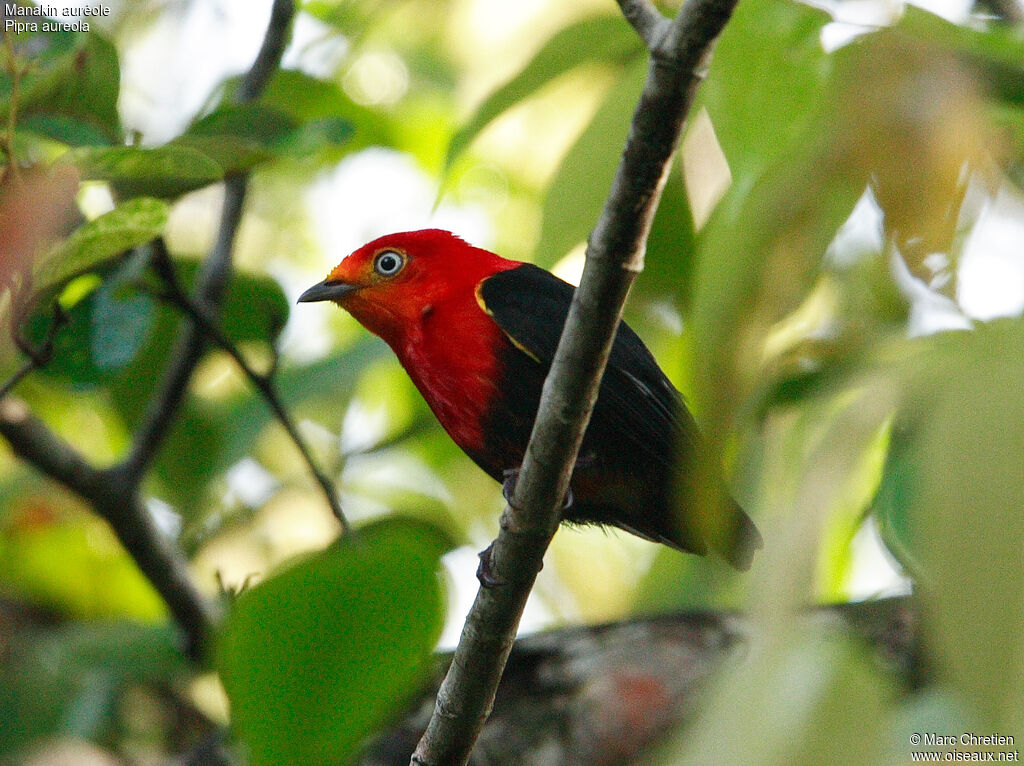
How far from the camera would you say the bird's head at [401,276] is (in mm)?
3611

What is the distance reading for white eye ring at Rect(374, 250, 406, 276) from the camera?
12.4 ft

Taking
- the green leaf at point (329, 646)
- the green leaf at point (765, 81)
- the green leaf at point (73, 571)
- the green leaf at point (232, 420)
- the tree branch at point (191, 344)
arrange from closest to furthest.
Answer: the green leaf at point (765, 81), the green leaf at point (329, 646), the tree branch at point (191, 344), the green leaf at point (232, 420), the green leaf at point (73, 571)

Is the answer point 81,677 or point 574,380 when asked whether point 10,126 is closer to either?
point 574,380

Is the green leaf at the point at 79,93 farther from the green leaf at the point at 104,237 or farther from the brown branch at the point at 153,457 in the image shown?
the brown branch at the point at 153,457

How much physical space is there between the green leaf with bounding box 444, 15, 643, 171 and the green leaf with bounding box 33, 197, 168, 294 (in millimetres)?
639

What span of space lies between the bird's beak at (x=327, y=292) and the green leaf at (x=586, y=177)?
1.94 meters

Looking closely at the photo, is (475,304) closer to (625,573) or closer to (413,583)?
(413,583)

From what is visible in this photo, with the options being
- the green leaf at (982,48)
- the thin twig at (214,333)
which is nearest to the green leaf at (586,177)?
the green leaf at (982,48)

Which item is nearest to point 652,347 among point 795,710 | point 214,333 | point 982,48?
point 214,333

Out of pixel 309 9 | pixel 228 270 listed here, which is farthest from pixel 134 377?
pixel 309 9

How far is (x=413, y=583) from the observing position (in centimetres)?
183

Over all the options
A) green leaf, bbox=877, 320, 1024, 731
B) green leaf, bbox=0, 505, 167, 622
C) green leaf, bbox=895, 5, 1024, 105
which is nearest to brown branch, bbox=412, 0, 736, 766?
green leaf, bbox=895, 5, 1024, 105

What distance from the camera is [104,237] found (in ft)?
7.13

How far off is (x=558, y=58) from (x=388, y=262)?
6.03 ft
